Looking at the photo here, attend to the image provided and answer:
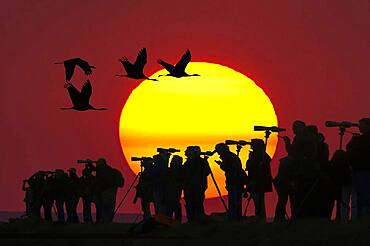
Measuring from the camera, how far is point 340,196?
2505 cm

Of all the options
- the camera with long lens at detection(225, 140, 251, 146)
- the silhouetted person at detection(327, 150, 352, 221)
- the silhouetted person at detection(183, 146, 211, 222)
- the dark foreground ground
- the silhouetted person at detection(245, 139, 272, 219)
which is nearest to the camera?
the dark foreground ground

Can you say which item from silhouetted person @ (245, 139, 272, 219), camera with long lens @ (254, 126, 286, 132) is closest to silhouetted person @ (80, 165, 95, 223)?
silhouetted person @ (245, 139, 272, 219)

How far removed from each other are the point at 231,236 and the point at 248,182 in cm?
625

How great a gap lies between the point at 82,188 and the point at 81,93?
534 cm

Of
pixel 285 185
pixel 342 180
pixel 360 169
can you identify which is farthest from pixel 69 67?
pixel 360 169

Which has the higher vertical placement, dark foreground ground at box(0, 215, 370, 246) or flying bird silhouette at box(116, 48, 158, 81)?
flying bird silhouette at box(116, 48, 158, 81)

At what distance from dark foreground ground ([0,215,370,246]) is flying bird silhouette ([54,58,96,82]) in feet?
15.2

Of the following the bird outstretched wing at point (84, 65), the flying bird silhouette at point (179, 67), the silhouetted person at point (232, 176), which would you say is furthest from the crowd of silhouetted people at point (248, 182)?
the bird outstretched wing at point (84, 65)

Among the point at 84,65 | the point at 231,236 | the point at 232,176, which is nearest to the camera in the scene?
the point at 231,236

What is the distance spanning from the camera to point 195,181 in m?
30.0

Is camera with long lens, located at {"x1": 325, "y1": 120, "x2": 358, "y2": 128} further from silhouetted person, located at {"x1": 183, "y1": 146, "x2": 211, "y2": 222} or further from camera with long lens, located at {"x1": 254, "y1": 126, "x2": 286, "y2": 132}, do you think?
silhouetted person, located at {"x1": 183, "y1": 146, "x2": 211, "y2": 222}

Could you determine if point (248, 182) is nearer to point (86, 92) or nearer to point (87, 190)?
point (86, 92)

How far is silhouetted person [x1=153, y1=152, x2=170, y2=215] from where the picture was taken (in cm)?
3198

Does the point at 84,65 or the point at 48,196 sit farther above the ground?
the point at 84,65
